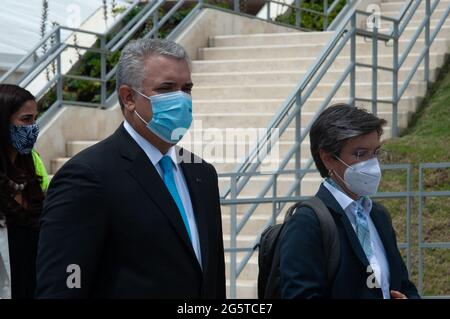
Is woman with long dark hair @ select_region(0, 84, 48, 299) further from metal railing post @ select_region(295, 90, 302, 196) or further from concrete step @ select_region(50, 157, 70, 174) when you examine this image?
concrete step @ select_region(50, 157, 70, 174)

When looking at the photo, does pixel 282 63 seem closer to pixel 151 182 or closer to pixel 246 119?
pixel 246 119

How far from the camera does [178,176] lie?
180 inches

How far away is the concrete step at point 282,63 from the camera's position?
1301 cm

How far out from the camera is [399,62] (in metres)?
12.1

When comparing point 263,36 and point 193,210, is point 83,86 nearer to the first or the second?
point 263,36

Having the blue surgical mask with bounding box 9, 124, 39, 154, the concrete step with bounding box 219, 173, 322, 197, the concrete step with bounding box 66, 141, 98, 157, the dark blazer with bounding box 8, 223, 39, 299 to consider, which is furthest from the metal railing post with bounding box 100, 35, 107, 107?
the dark blazer with bounding box 8, 223, 39, 299

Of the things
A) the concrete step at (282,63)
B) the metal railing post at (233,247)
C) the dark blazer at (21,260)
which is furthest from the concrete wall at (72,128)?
the dark blazer at (21,260)

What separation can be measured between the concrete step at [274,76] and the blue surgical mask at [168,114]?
27.1ft

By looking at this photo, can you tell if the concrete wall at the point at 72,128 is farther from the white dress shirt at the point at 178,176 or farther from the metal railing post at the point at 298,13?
the white dress shirt at the point at 178,176

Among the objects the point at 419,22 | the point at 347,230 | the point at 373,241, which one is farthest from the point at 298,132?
the point at 347,230

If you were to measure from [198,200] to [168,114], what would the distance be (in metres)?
0.37

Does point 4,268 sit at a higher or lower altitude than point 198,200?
lower

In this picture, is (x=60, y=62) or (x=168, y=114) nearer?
(x=168, y=114)
